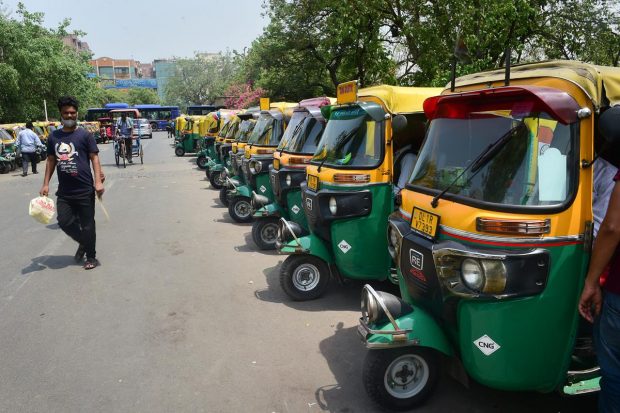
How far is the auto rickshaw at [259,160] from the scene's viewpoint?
27.1 ft

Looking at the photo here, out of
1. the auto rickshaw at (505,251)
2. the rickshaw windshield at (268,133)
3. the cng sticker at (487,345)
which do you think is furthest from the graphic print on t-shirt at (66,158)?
the cng sticker at (487,345)

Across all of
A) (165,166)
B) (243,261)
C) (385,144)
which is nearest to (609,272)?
(385,144)

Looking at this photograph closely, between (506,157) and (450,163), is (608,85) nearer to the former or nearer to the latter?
(506,157)

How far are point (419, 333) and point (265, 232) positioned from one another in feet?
14.6

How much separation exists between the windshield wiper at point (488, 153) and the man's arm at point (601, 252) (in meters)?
0.72

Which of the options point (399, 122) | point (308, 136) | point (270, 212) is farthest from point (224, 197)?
point (399, 122)

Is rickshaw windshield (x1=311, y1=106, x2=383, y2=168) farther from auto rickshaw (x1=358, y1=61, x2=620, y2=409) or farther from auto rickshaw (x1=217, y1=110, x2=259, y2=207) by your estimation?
auto rickshaw (x1=217, y1=110, x2=259, y2=207)

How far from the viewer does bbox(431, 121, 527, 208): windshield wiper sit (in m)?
2.85

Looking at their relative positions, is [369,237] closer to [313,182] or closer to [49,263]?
[313,182]

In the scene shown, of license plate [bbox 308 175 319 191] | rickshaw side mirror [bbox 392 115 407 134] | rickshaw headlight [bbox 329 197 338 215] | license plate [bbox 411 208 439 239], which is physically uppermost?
rickshaw side mirror [bbox 392 115 407 134]

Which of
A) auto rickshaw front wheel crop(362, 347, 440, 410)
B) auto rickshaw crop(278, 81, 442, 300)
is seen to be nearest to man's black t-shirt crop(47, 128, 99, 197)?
auto rickshaw crop(278, 81, 442, 300)

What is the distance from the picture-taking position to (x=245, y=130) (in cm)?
1117

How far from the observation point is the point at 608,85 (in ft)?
9.43

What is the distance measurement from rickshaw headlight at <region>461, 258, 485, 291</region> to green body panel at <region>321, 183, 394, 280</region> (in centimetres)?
205
